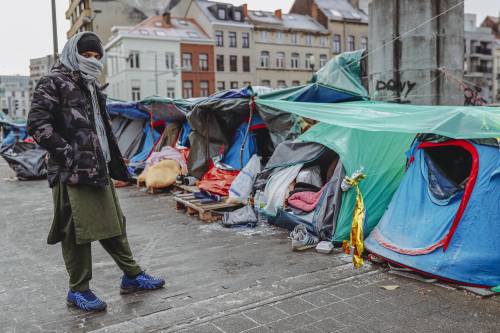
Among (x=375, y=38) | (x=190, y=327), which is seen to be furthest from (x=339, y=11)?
(x=190, y=327)

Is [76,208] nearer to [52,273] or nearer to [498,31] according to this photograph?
[52,273]

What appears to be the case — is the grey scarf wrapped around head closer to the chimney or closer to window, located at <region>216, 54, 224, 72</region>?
window, located at <region>216, 54, 224, 72</region>

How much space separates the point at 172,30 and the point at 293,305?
41208 mm

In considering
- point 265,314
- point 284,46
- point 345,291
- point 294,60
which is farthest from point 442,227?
point 294,60

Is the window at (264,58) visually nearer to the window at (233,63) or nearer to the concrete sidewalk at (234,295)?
the window at (233,63)

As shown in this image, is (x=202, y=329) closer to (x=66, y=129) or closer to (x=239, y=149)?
(x=66, y=129)

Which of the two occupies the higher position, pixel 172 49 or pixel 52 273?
pixel 172 49

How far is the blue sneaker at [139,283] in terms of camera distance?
4191mm

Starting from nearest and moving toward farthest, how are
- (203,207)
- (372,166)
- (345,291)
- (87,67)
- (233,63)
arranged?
(87,67) < (345,291) < (372,166) < (203,207) < (233,63)

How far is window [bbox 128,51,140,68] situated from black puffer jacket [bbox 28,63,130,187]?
37772 millimetres

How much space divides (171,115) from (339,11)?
138 feet

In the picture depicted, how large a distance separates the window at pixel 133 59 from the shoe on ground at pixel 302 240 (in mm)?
36808

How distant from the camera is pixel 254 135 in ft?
28.0

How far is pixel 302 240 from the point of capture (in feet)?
17.9
